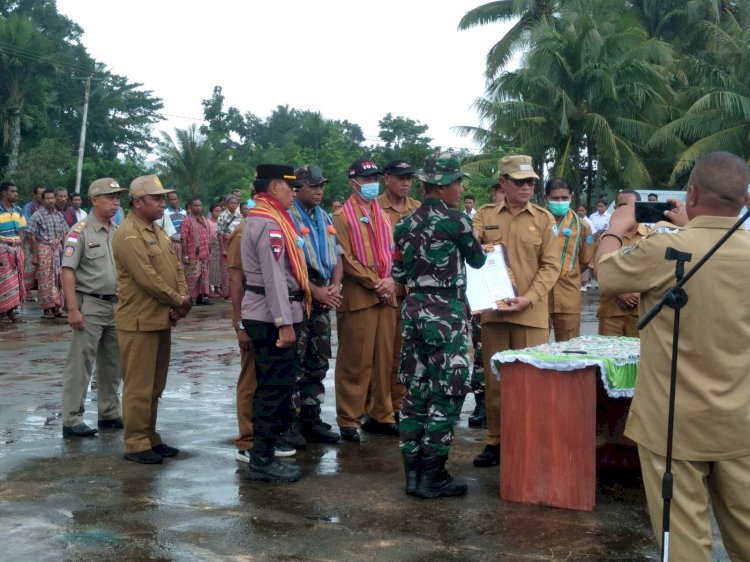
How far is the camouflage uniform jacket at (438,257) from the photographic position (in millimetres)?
5703

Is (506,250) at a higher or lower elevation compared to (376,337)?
higher

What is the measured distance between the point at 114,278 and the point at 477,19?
32398mm

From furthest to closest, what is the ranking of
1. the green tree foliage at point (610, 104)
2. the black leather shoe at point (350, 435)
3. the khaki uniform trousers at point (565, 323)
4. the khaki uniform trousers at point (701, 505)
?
the green tree foliage at point (610, 104) → the khaki uniform trousers at point (565, 323) → the black leather shoe at point (350, 435) → the khaki uniform trousers at point (701, 505)

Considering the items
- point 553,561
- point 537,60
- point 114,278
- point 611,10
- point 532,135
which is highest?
point 611,10

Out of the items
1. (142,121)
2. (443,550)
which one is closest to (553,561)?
(443,550)

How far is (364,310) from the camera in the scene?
24.1ft

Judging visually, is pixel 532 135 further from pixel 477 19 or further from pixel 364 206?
pixel 364 206

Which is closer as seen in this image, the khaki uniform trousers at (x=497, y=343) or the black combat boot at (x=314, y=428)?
the khaki uniform trousers at (x=497, y=343)

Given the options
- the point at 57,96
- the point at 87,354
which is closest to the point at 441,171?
the point at 87,354

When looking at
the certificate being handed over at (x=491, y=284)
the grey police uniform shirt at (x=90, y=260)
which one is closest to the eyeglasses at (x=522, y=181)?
the certificate being handed over at (x=491, y=284)

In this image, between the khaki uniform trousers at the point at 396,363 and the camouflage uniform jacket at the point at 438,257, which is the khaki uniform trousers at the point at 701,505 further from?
the khaki uniform trousers at the point at 396,363

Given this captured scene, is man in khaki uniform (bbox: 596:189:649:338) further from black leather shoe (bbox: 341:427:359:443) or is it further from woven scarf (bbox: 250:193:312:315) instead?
woven scarf (bbox: 250:193:312:315)

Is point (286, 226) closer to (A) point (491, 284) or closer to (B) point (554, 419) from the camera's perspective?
(A) point (491, 284)

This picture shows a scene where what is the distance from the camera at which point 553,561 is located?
4609mm
